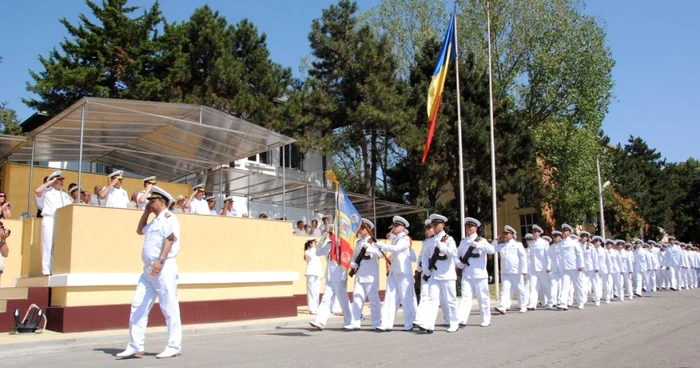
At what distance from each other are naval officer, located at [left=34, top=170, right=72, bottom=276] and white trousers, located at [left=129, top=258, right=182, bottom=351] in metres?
5.07

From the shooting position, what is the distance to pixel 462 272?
1284 cm

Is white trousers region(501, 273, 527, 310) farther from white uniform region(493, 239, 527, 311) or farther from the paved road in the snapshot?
the paved road

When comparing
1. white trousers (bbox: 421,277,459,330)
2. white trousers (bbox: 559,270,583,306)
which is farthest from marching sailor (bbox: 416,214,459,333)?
white trousers (bbox: 559,270,583,306)

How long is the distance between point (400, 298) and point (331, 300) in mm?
1274

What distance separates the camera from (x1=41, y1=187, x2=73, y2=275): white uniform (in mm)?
12305

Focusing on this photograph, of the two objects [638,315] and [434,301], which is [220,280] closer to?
[434,301]

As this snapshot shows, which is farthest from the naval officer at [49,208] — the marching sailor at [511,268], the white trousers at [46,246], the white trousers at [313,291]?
the marching sailor at [511,268]

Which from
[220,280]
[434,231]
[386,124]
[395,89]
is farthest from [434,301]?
[395,89]

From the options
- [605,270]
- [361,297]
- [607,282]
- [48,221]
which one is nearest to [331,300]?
[361,297]

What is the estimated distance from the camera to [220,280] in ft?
45.8

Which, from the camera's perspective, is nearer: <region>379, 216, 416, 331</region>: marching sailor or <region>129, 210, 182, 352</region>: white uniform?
<region>129, 210, 182, 352</region>: white uniform

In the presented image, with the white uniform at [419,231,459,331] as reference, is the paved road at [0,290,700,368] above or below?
below

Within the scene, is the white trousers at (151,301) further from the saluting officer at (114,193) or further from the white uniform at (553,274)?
the white uniform at (553,274)

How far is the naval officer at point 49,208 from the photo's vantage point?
12.3 metres
